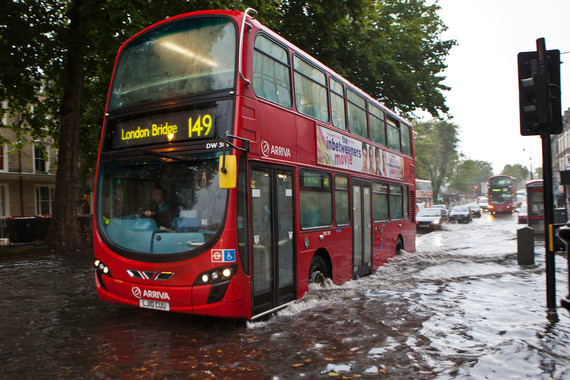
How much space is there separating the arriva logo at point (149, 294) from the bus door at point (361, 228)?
5.09 m

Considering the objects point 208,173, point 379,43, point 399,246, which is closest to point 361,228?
point 399,246

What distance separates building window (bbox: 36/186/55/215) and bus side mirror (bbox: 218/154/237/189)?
2774cm

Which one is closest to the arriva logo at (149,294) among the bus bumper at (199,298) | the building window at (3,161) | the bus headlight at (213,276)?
the bus bumper at (199,298)

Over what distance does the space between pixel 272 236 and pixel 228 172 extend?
1.64 meters

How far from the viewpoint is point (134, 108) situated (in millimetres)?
6727

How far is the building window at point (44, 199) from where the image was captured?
2961 cm

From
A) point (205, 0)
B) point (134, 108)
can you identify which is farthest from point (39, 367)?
point (205, 0)

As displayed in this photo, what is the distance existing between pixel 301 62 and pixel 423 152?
63.0m

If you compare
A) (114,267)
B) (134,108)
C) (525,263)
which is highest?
(134,108)

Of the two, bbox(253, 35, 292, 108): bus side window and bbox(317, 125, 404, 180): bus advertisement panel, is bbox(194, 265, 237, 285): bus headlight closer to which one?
bbox(253, 35, 292, 108): bus side window

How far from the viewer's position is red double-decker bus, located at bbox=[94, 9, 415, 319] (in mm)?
5926

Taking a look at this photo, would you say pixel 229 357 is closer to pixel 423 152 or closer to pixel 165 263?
pixel 165 263

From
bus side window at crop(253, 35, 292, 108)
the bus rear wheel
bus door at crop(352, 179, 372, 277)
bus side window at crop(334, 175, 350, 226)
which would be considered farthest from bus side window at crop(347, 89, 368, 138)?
the bus rear wheel

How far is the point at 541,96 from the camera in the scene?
275 inches
